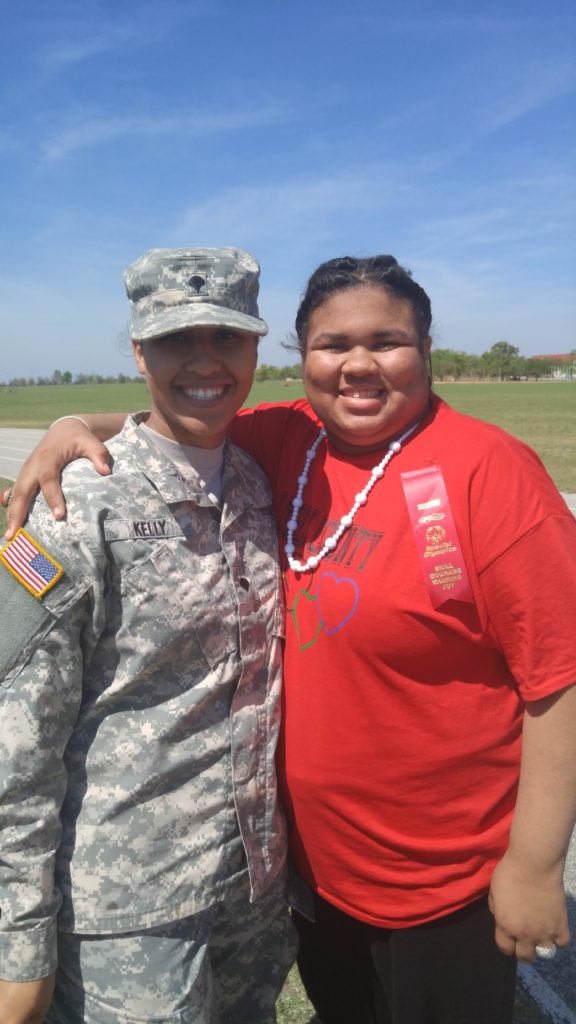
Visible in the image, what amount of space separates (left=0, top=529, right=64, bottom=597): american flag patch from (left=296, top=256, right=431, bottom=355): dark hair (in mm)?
996

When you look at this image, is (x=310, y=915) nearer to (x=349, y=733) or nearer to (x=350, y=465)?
(x=349, y=733)

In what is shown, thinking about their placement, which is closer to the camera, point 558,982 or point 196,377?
point 196,377

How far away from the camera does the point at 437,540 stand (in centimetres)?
173

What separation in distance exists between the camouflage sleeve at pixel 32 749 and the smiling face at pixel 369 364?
33.8 inches

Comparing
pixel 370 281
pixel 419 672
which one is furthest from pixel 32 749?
pixel 370 281

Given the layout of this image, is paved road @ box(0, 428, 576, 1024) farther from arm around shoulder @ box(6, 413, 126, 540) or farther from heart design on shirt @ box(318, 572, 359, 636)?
arm around shoulder @ box(6, 413, 126, 540)

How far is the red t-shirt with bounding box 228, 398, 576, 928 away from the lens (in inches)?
64.8

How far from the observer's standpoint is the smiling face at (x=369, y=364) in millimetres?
1932

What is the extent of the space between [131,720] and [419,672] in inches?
27.6

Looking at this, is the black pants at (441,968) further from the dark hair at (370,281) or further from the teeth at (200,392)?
the dark hair at (370,281)

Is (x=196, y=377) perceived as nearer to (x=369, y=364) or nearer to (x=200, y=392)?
(x=200, y=392)

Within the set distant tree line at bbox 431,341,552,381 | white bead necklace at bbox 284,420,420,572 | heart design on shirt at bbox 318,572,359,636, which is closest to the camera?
heart design on shirt at bbox 318,572,359,636

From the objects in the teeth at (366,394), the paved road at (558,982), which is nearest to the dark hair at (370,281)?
the teeth at (366,394)

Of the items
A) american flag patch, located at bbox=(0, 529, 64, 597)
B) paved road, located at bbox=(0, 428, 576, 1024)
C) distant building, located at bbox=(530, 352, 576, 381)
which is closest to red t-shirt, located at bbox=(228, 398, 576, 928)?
american flag patch, located at bbox=(0, 529, 64, 597)
